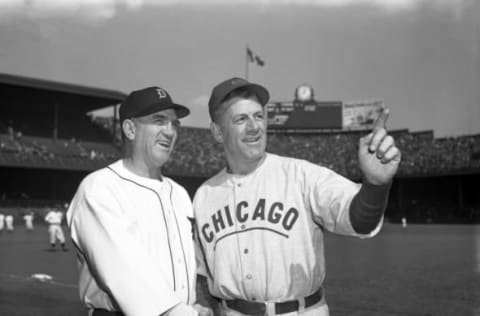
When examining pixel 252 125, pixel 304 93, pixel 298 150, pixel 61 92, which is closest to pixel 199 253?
pixel 252 125

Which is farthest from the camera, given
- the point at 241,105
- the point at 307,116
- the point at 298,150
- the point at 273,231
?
the point at 307,116

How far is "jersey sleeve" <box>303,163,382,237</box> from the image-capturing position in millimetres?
2791

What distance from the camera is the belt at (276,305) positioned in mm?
3029

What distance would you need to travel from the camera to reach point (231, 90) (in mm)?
3166

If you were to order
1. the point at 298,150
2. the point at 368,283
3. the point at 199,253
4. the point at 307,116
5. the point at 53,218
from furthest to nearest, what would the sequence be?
the point at 307,116, the point at 298,150, the point at 53,218, the point at 368,283, the point at 199,253

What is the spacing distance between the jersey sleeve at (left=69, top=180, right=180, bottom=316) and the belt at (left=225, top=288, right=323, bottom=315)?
1.88 feet

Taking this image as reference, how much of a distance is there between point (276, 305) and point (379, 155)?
119 cm

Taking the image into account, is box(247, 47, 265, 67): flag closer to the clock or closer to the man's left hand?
the clock

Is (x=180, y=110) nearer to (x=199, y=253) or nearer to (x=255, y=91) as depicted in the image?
(x=255, y=91)

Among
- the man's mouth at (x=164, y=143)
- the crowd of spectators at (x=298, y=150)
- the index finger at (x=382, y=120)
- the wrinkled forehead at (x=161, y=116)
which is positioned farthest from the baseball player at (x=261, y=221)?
the crowd of spectators at (x=298, y=150)

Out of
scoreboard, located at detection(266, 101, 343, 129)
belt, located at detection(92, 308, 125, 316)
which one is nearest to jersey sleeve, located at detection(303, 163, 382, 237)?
belt, located at detection(92, 308, 125, 316)

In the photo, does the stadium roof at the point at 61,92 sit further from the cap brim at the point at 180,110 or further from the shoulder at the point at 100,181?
the shoulder at the point at 100,181

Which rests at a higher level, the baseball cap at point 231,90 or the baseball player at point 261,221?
the baseball cap at point 231,90

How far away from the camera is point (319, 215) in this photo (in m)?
3.03
